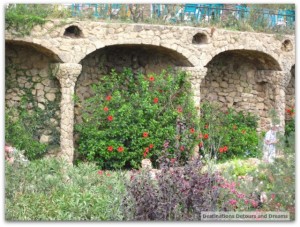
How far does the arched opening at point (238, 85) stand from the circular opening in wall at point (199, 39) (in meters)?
1.34

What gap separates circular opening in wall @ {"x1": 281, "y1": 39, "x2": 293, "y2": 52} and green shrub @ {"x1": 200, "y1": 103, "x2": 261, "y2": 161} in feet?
4.75

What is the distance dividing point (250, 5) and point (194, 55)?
147 centimetres

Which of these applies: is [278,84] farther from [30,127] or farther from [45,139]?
[30,127]

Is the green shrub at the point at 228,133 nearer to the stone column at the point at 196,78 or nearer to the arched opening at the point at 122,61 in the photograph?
the stone column at the point at 196,78

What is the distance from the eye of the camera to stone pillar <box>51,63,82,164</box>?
11508 mm

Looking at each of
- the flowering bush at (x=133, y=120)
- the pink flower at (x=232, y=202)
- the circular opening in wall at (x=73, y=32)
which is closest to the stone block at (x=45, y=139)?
the flowering bush at (x=133, y=120)

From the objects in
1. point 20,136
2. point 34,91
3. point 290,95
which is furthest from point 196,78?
point 20,136

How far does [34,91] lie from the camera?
12.0 meters

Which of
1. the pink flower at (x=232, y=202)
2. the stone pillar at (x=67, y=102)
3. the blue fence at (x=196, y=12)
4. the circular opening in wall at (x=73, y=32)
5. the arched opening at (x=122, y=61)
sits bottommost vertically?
the pink flower at (x=232, y=202)

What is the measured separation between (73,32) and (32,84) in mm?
1179

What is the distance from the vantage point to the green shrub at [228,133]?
12555 millimetres

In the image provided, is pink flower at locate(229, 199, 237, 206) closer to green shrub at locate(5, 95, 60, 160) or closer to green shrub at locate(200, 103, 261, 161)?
green shrub at locate(200, 103, 261, 161)

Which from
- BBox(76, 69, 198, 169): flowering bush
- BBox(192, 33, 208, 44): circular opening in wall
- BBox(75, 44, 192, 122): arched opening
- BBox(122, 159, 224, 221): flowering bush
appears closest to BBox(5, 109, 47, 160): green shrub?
BBox(76, 69, 198, 169): flowering bush

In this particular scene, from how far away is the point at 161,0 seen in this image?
1096 centimetres
